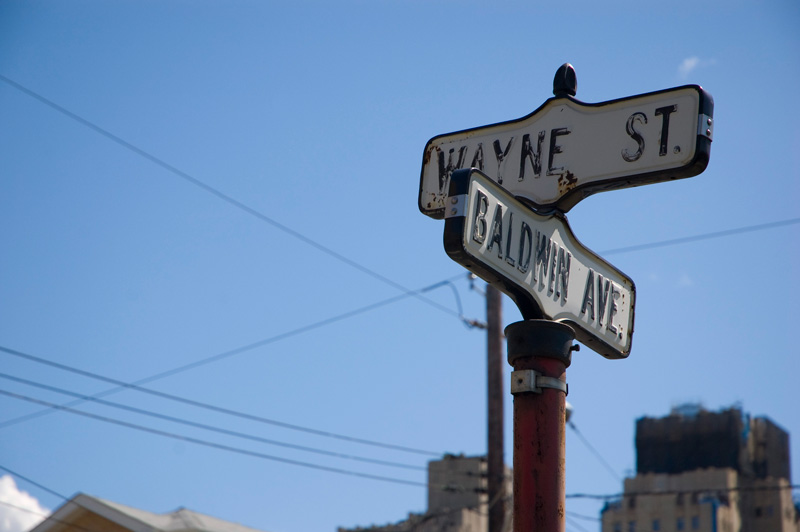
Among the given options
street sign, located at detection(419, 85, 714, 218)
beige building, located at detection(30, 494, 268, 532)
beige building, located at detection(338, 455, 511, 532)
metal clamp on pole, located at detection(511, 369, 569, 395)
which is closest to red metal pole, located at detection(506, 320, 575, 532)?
metal clamp on pole, located at detection(511, 369, 569, 395)

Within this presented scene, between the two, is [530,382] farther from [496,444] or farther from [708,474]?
[708,474]

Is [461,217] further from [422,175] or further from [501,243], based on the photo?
[422,175]

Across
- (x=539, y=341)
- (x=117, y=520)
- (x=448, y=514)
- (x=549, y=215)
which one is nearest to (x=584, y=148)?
(x=549, y=215)

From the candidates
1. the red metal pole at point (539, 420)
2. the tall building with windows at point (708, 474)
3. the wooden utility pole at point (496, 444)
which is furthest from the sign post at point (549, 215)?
the tall building with windows at point (708, 474)

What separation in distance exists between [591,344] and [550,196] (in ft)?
1.77

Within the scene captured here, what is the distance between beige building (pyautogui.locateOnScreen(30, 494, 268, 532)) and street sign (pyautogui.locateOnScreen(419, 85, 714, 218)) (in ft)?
42.7

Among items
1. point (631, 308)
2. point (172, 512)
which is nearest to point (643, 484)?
point (172, 512)

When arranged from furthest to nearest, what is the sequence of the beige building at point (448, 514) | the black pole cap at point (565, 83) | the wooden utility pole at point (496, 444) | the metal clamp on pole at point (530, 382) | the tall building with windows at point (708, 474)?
1. the tall building with windows at point (708, 474)
2. the beige building at point (448, 514)
3. the wooden utility pole at point (496, 444)
4. the black pole cap at point (565, 83)
5. the metal clamp on pole at point (530, 382)

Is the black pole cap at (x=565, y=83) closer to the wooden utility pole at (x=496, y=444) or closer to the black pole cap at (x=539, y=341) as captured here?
the black pole cap at (x=539, y=341)

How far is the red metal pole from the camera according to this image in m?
3.06

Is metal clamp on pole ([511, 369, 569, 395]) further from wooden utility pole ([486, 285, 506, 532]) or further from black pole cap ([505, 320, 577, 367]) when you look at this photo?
wooden utility pole ([486, 285, 506, 532])

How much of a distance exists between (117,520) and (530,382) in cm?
1400

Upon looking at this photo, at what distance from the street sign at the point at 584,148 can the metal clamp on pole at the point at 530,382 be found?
61 centimetres

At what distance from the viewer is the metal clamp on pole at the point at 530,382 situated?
3160mm
